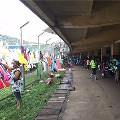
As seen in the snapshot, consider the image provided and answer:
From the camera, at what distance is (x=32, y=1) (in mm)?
6090

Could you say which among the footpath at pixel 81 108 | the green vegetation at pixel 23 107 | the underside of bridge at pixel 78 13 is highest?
the underside of bridge at pixel 78 13

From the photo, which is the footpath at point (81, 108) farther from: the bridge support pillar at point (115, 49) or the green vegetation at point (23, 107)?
the bridge support pillar at point (115, 49)

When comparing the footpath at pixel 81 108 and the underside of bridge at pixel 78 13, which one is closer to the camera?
the underside of bridge at pixel 78 13

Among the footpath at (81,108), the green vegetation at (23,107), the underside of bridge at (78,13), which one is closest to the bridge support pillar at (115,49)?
the footpath at (81,108)

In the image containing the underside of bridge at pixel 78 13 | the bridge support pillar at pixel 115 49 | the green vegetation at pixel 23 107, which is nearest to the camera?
the underside of bridge at pixel 78 13

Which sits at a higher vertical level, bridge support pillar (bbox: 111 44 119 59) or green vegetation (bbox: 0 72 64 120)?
bridge support pillar (bbox: 111 44 119 59)

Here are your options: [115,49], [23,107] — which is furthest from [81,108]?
[115,49]

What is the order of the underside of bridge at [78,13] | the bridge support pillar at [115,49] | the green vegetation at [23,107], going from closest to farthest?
the underside of bridge at [78,13] → the green vegetation at [23,107] → the bridge support pillar at [115,49]

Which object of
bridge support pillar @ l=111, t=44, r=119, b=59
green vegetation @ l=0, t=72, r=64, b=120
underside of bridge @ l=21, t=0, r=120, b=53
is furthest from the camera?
bridge support pillar @ l=111, t=44, r=119, b=59

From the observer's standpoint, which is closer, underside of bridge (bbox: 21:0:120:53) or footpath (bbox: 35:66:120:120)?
underside of bridge (bbox: 21:0:120:53)

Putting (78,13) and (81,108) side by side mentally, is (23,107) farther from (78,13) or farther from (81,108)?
(78,13)

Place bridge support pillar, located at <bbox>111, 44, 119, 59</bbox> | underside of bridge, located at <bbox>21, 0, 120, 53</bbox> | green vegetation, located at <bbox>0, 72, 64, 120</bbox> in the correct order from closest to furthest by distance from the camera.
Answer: underside of bridge, located at <bbox>21, 0, 120, 53</bbox>
green vegetation, located at <bbox>0, 72, 64, 120</bbox>
bridge support pillar, located at <bbox>111, 44, 119, 59</bbox>

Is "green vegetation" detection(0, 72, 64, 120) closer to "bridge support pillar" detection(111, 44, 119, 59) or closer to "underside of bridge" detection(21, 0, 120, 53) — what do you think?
"underside of bridge" detection(21, 0, 120, 53)

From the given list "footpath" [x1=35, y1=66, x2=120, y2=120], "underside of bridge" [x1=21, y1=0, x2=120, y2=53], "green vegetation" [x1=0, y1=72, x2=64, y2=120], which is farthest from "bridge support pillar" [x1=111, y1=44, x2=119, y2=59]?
"underside of bridge" [x1=21, y1=0, x2=120, y2=53]
